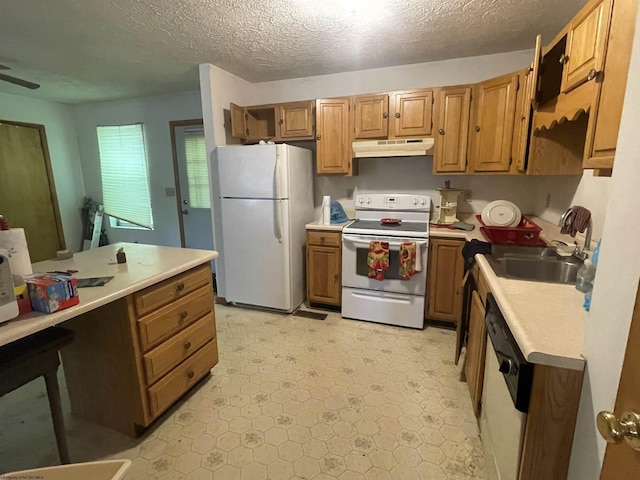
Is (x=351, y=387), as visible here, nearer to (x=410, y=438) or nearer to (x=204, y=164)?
(x=410, y=438)

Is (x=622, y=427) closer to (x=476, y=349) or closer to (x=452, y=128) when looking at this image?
(x=476, y=349)

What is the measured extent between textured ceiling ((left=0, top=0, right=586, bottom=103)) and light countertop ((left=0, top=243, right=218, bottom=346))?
1516 mm

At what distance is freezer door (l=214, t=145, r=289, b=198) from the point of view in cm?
287

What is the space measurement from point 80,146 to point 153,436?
15.8 feet

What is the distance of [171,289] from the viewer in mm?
1754

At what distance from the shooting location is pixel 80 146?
4.82 m

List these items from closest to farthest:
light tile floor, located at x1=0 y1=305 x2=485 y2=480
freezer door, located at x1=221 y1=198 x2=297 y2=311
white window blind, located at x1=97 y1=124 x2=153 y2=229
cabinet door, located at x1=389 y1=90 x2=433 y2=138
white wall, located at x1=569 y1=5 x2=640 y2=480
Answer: white wall, located at x1=569 y1=5 x2=640 y2=480, light tile floor, located at x1=0 y1=305 x2=485 y2=480, cabinet door, located at x1=389 y1=90 x2=433 y2=138, freezer door, located at x1=221 y1=198 x2=297 y2=311, white window blind, located at x1=97 y1=124 x2=153 y2=229

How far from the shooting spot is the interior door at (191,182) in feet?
13.7

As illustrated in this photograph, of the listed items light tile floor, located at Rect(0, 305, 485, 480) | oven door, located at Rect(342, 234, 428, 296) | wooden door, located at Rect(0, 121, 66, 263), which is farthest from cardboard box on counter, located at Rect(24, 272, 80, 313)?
wooden door, located at Rect(0, 121, 66, 263)

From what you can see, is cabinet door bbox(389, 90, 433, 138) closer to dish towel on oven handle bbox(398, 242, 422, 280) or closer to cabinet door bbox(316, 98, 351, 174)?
cabinet door bbox(316, 98, 351, 174)

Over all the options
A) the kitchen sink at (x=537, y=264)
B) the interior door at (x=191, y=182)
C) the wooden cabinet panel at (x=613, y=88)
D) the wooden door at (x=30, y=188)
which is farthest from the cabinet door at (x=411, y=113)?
the wooden door at (x=30, y=188)

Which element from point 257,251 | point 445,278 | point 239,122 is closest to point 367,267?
point 445,278

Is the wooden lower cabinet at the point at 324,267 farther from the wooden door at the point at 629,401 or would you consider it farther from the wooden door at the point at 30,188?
the wooden door at the point at 30,188

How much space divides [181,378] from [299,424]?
74 centimetres
